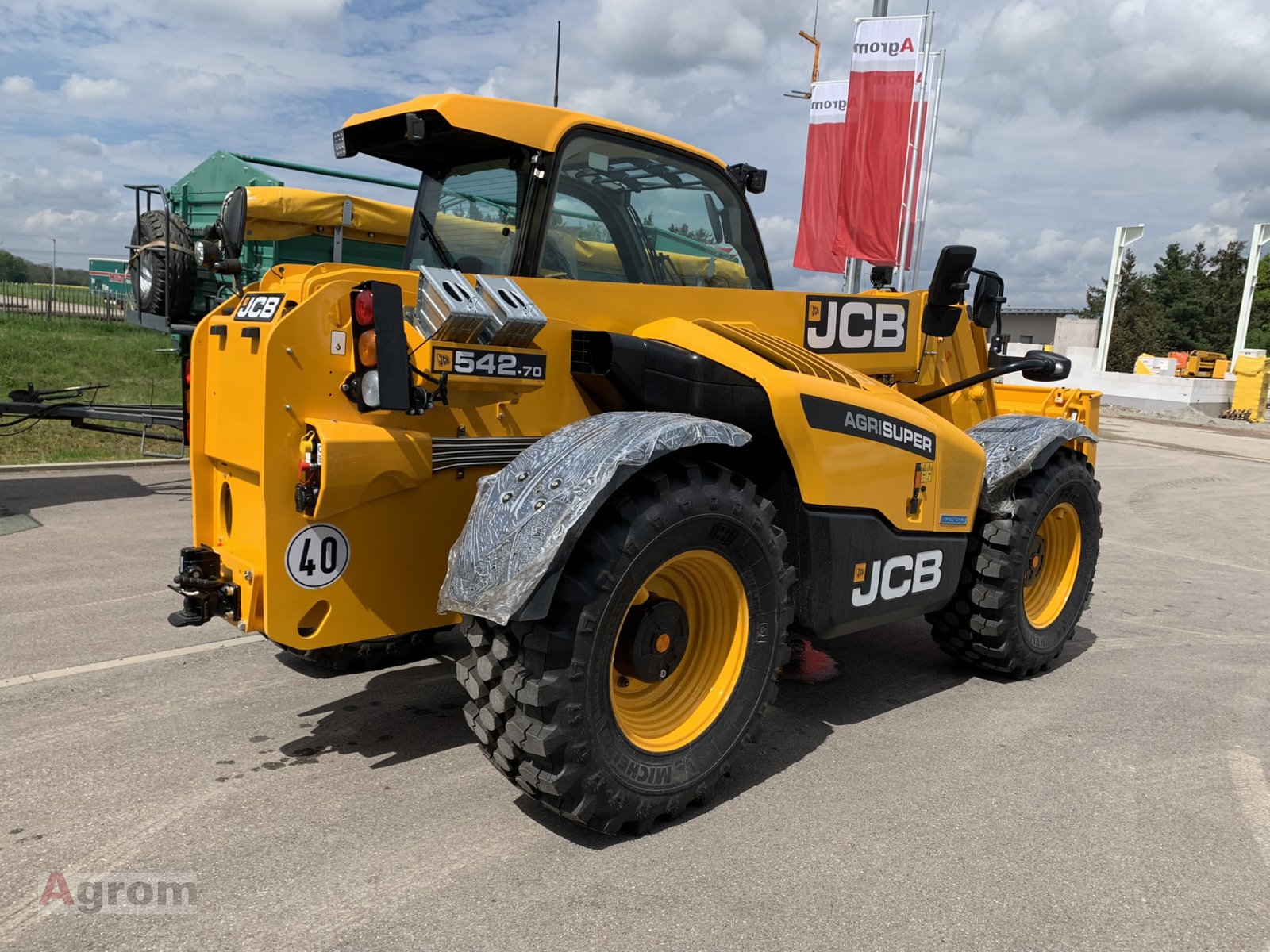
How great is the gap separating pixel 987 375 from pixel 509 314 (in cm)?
298

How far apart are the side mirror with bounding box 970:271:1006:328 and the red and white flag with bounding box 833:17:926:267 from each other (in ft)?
15.2

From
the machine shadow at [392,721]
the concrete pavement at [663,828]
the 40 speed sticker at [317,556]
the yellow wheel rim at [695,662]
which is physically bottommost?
the machine shadow at [392,721]

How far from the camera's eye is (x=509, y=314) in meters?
3.30

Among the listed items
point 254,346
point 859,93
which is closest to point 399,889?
point 254,346

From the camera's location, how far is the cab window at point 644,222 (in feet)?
12.8

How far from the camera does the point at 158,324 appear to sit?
723cm

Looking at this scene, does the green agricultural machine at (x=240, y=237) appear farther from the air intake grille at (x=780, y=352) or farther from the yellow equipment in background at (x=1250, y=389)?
the yellow equipment in background at (x=1250, y=389)

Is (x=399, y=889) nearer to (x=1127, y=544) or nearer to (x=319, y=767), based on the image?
(x=319, y=767)

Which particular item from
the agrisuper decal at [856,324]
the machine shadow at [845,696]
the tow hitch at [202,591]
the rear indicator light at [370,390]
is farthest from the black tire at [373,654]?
the agrisuper decal at [856,324]

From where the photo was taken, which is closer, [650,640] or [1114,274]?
[650,640]

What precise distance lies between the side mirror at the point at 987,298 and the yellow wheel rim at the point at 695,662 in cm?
286

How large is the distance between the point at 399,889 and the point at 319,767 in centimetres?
94

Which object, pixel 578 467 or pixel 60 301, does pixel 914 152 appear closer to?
pixel 578 467

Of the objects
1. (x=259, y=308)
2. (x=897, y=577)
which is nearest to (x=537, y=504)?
(x=259, y=308)
